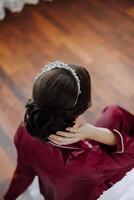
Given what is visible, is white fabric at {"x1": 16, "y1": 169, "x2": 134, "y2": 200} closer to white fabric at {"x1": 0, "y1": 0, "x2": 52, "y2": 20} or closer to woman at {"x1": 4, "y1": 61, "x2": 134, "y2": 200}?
woman at {"x1": 4, "y1": 61, "x2": 134, "y2": 200}

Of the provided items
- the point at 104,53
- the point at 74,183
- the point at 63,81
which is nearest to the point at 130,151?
the point at 74,183

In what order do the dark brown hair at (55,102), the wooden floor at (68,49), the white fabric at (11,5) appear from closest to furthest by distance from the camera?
the dark brown hair at (55,102), the wooden floor at (68,49), the white fabric at (11,5)

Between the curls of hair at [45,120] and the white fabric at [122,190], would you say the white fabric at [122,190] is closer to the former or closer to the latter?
the white fabric at [122,190]

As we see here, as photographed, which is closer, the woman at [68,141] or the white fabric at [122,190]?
the woman at [68,141]

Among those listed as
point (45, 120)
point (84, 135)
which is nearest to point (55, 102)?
point (45, 120)

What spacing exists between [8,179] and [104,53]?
84 cm

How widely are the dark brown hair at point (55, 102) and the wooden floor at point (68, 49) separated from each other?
745 millimetres

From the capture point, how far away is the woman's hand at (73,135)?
944 mm

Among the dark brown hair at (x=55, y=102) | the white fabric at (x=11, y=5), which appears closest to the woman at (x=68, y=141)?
the dark brown hair at (x=55, y=102)

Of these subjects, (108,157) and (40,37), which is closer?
(108,157)

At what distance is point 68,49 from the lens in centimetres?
206

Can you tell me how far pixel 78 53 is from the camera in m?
2.04

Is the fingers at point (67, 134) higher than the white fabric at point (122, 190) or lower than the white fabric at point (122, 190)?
higher

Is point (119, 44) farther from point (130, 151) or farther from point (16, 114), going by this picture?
point (130, 151)
